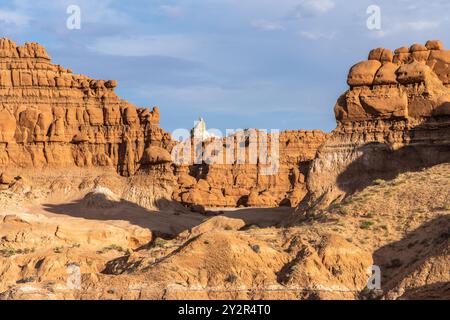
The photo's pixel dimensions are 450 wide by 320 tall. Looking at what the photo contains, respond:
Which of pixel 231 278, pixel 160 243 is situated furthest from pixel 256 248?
pixel 160 243

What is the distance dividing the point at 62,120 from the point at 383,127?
42596mm

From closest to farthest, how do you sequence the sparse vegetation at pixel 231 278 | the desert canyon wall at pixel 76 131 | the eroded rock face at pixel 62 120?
the sparse vegetation at pixel 231 278
the desert canyon wall at pixel 76 131
the eroded rock face at pixel 62 120

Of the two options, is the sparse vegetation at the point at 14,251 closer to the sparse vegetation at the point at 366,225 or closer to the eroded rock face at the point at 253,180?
the sparse vegetation at the point at 366,225

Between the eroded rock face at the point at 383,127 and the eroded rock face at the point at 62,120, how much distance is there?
3616 centimetres

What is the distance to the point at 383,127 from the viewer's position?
57.6 metres

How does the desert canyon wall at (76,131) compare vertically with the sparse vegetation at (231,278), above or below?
above

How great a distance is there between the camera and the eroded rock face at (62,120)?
91.4m

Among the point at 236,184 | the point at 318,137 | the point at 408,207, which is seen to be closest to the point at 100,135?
the point at 236,184

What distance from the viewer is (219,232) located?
1501 inches

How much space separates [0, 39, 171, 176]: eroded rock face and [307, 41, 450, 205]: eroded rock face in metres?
36.2

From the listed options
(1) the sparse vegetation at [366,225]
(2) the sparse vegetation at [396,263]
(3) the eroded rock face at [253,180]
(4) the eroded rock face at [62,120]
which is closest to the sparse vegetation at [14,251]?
(1) the sparse vegetation at [366,225]

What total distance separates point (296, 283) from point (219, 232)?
177 inches

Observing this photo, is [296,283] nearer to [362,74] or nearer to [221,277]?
[221,277]

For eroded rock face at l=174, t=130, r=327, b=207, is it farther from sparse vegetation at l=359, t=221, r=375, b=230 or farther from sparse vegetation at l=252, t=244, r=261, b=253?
sparse vegetation at l=252, t=244, r=261, b=253
